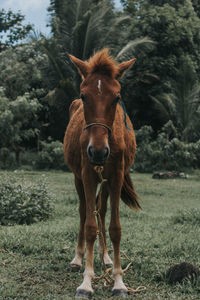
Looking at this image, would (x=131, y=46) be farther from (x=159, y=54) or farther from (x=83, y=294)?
(x=83, y=294)

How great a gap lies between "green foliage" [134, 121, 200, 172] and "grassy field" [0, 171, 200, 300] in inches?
337

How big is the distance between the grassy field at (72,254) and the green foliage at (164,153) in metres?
8.56

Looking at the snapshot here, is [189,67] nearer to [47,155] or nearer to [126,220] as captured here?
[47,155]

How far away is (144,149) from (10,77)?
716 cm

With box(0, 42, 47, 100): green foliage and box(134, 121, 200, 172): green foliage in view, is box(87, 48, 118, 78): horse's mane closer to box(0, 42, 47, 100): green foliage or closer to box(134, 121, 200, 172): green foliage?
box(134, 121, 200, 172): green foliage


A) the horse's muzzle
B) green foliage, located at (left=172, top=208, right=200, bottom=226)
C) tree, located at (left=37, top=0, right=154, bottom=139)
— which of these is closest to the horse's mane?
the horse's muzzle

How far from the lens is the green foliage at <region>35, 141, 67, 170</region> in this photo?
1677 centimetres

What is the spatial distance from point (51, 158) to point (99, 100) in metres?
13.7

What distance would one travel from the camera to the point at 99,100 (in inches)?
130

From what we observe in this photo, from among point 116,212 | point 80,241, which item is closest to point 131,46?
point 80,241

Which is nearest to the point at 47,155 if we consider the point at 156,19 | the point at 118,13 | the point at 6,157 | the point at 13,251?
the point at 6,157

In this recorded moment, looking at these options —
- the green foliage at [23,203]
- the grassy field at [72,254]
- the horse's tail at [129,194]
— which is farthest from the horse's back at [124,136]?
the green foliage at [23,203]

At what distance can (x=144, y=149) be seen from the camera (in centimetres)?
1703

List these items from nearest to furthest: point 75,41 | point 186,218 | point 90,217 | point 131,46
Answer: point 90,217
point 186,218
point 75,41
point 131,46
